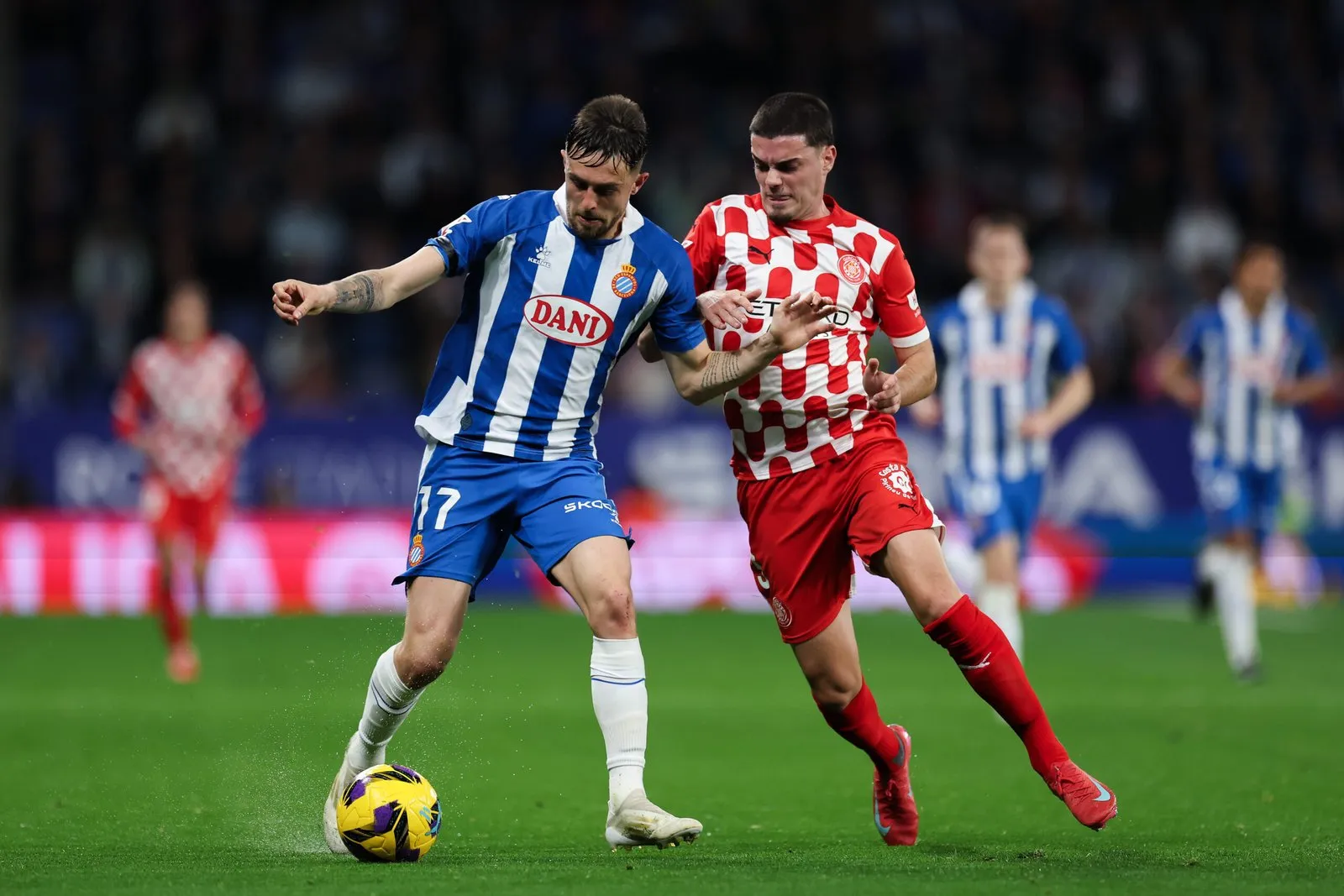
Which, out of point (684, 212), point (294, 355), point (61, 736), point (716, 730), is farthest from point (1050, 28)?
point (61, 736)

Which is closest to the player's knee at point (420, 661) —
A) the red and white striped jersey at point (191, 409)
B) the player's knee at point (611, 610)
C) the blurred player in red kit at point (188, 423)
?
the player's knee at point (611, 610)

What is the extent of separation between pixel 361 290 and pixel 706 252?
1306 mm

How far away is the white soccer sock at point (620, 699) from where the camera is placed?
19.1 feet

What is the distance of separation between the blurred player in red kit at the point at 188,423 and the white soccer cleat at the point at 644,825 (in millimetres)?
6898

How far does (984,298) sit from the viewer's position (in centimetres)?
1018

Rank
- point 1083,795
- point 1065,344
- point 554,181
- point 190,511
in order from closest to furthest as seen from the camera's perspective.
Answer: point 1083,795, point 1065,344, point 190,511, point 554,181

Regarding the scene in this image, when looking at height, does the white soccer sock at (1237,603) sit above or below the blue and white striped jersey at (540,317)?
below

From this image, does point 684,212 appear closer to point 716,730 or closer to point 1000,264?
point 1000,264

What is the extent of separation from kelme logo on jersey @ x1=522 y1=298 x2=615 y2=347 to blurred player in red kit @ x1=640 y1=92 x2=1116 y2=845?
338 mm

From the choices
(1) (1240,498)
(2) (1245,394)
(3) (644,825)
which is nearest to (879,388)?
(3) (644,825)

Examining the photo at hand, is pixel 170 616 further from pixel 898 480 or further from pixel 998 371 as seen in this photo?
pixel 898 480

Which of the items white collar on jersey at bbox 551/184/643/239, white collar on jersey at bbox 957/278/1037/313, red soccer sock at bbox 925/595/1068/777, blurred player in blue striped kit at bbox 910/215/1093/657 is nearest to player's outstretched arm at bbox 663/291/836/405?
white collar on jersey at bbox 551/184/643/239

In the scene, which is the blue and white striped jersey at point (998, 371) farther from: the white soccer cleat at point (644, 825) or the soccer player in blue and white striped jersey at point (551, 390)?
the white soccer cleat at point (644, 825)

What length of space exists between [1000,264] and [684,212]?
8.65 meters
